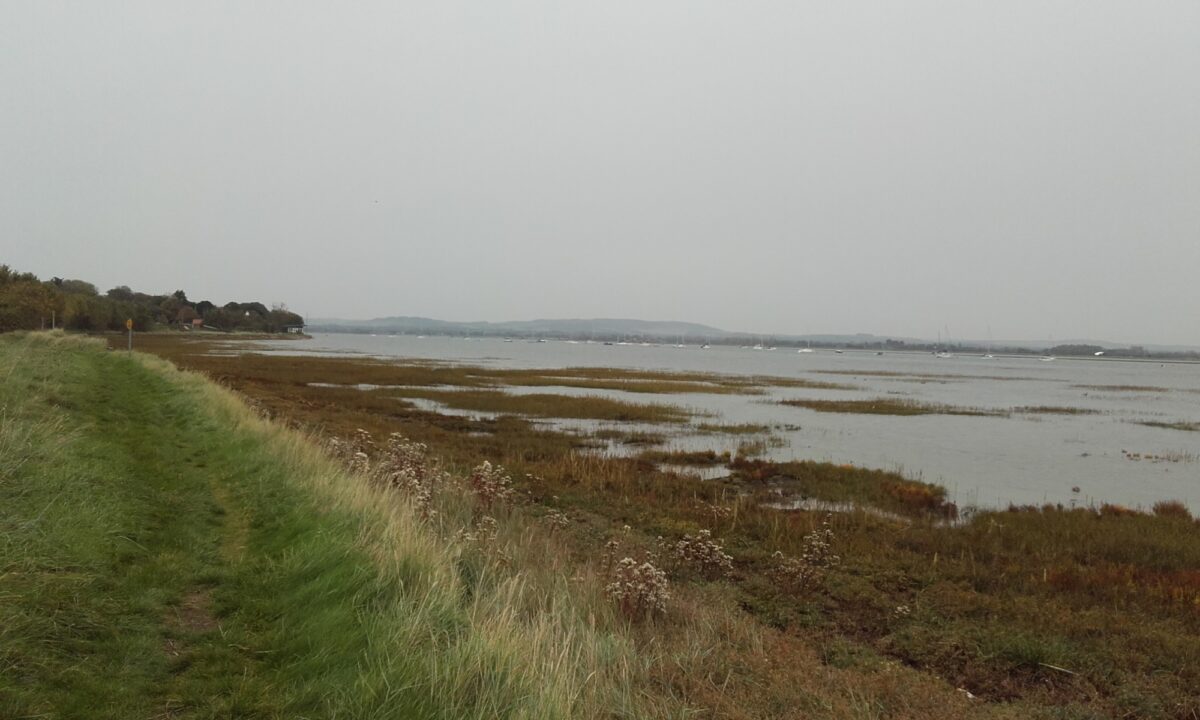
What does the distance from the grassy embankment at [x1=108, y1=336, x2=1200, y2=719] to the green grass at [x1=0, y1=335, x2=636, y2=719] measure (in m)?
1.46

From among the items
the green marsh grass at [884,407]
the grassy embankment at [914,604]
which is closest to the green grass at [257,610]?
the grassy embankment at [914,604]

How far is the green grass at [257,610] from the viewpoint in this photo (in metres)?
4.08

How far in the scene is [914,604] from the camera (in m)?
9.37

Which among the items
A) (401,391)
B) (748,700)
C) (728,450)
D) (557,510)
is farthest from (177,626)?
(401,391)

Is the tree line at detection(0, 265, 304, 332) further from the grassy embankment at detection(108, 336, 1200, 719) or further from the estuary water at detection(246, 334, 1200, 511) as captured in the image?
the grassy embankment at detection(108, 336, 1200, 719)

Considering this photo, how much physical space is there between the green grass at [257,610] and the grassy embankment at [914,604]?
1459 millimetres

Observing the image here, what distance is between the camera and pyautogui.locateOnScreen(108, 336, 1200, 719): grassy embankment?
598cm

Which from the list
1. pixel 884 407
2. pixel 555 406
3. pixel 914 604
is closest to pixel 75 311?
pixel 555 406

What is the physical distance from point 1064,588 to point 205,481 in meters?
13.0

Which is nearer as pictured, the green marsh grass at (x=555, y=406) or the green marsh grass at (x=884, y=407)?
the green marsh grass at (x=555, y=406)

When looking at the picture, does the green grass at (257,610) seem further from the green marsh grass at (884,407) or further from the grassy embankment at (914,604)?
the green marsh grass at (884,407)

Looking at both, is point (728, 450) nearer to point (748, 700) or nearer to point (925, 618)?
point (925, 618)

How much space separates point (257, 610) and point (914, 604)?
8.19 meters

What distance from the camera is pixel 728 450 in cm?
2483
